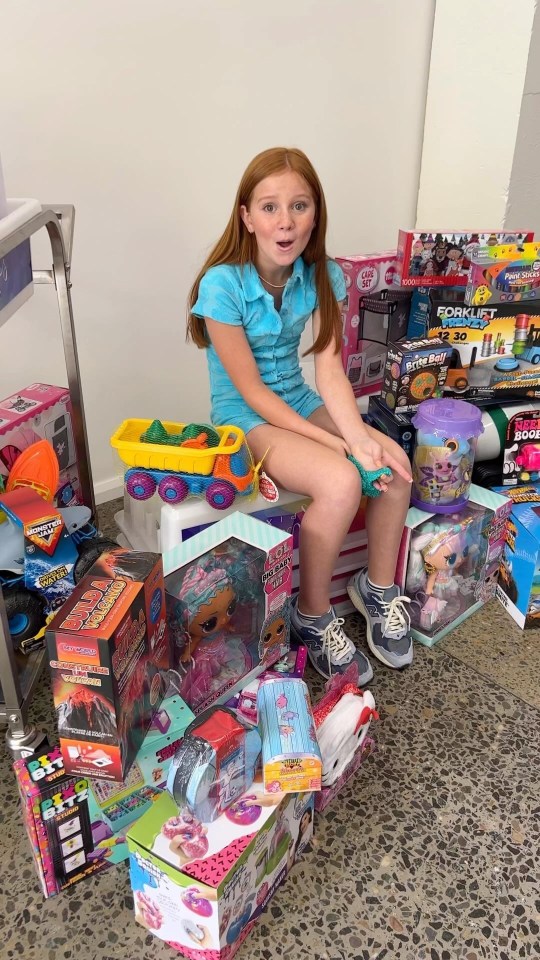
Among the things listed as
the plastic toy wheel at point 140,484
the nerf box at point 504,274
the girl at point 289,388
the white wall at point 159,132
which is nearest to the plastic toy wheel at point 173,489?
the plastic toy wheel at point 140,484

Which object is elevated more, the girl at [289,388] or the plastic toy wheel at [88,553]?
A: the girl at [289,388]

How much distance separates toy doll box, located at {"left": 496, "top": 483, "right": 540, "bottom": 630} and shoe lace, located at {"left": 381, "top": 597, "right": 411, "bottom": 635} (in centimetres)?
23

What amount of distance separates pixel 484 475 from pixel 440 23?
1304mm

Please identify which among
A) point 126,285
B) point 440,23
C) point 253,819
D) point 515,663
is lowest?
point 515,663

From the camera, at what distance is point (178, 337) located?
5.77ft

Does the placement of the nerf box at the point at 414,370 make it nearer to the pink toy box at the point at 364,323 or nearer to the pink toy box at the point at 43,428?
the pink toy box at the point at 364,323

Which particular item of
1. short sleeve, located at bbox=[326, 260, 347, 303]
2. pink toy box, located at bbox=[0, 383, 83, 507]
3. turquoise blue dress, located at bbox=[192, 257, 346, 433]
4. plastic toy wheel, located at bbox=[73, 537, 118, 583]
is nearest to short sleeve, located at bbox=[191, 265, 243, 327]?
turquoise blue dress, located at bbox=[192, 257, 346, 433]

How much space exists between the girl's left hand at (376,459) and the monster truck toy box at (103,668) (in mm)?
460

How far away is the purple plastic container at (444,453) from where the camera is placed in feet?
4.23

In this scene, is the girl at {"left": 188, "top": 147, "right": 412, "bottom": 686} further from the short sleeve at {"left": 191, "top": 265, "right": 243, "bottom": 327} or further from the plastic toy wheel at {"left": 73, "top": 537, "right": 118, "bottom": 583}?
the plastic toy wheel at {"left": 73, "top": 537, "right": 118, "bottom": 583}

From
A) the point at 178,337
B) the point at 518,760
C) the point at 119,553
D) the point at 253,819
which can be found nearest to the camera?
the point at 253,819

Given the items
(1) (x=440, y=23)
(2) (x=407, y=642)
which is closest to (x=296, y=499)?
(2) (x=407, y=642)

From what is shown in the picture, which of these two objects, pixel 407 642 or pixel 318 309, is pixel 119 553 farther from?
pixel 318 309

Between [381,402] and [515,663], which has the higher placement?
[381,402]
